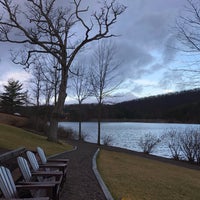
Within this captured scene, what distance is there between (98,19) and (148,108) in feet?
135

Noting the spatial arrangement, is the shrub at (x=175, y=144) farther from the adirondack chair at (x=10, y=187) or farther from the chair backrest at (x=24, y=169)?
the adirondack chair at (x=10, y=187)

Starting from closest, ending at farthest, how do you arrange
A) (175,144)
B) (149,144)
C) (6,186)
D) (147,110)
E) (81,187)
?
(6,186) → (81,187) → (175,144) → (149,144) → (147,110)

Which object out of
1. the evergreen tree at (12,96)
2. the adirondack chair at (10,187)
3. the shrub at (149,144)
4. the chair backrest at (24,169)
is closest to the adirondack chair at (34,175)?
the chair backrest at (24,169)

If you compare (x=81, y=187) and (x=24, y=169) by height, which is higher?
(x=24, y=169)

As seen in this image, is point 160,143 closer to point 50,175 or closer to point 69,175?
point 69,175

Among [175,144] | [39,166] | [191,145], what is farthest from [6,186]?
[175,144]

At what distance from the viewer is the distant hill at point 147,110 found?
133 feet

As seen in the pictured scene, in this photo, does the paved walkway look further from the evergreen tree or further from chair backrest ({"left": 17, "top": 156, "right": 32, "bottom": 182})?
the evergreen tree

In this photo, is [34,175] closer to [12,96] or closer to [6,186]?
[6,186]

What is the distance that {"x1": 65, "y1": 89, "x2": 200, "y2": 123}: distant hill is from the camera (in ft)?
133

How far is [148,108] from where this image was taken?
67125 millimetres

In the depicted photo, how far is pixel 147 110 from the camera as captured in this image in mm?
67062

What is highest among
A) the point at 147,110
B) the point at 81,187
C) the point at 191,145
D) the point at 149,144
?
the point at 147,110

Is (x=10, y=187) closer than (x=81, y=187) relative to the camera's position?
Yes
